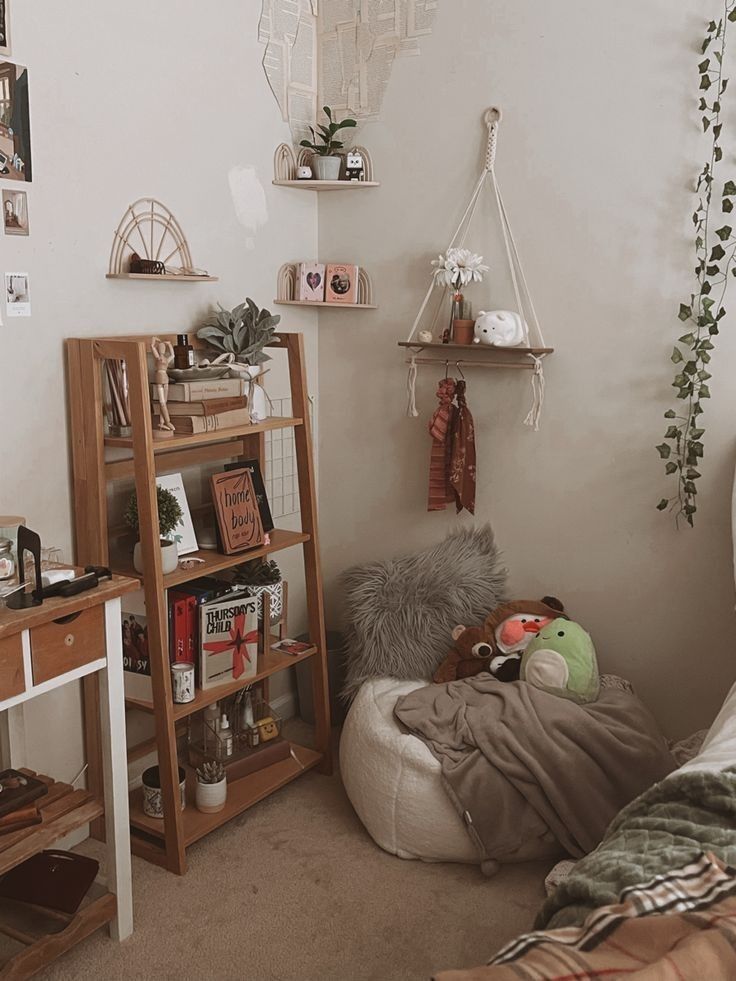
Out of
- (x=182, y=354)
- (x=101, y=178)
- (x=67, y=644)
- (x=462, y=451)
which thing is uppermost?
(x=101, y=178)

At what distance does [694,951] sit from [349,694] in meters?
1.98

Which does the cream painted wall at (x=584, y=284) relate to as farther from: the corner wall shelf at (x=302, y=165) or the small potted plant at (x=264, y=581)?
the small potted plant at (x=264, y=581)

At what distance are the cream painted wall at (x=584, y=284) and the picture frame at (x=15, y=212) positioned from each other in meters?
1.17

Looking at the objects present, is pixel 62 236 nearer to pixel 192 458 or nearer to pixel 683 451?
pixel 192 458

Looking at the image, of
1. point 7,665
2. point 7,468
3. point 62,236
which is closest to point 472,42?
point 62,236

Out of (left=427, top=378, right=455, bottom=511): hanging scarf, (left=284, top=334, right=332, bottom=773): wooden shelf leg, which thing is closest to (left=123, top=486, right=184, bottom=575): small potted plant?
(left=284, top=334, right=332, bottom=773): wooden shelf leg

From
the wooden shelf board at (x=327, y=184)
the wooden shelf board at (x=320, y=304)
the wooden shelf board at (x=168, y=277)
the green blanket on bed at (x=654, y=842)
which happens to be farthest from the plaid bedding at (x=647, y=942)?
the wooden shelf board at (x=327, y=184)

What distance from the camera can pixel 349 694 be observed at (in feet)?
9.39

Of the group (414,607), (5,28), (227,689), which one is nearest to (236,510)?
(227,689)

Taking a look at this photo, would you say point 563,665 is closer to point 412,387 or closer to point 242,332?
point 412,387

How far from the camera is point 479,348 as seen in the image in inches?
110

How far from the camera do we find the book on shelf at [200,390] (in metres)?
2.41

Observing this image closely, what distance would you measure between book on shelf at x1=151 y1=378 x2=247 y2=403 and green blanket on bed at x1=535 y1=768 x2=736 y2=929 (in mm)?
1453

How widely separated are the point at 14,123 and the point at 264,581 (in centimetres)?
139
